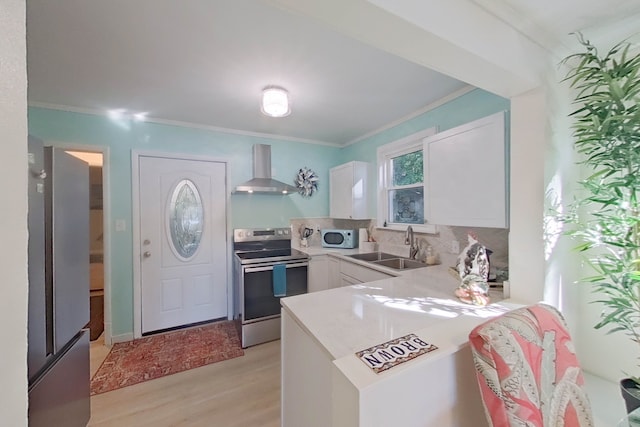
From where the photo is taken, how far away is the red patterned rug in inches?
80.6

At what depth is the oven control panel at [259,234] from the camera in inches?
124

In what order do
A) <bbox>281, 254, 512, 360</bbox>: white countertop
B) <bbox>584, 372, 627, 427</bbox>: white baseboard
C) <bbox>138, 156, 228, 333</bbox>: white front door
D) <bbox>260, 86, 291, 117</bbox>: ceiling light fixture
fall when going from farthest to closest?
<bbox>138, 156, 228, 333</bbox>: white front door, <bbox>260, 86, 291, 117</bbox>: ceiling light fixture, <bbox>584, 372, 627, 427</bbox>: white baseboard, <bbox>281, 254, 512, 360</bbox>: white countertop

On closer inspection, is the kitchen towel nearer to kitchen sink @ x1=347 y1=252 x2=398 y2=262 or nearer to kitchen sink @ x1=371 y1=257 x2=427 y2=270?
kitchen sink @ x1=347 y1=252 x2=398 y2=262

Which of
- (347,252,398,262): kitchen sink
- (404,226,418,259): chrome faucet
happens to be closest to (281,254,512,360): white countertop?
(404,226,418,259): chrome faucet

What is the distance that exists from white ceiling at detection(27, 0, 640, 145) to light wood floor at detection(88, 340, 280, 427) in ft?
7.91

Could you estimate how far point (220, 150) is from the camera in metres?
3.09

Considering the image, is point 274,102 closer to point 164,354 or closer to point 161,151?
point 161,151

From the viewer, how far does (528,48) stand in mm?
1221

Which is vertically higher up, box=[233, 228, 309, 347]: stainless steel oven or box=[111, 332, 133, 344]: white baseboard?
box=[233, 228, 309, 347]: stainless steel oven

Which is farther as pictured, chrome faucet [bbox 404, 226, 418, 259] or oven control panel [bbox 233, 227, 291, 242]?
oven control panel [bbox 233, 227, 291, 242]

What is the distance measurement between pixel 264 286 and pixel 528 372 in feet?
7.34
